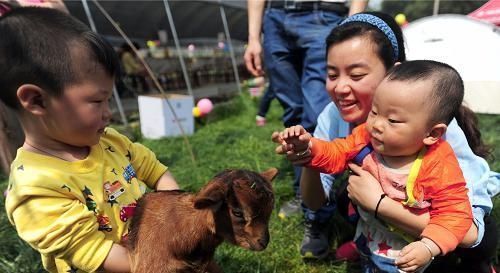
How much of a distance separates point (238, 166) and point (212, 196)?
2838 mm

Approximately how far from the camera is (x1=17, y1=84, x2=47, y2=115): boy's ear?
132 cm

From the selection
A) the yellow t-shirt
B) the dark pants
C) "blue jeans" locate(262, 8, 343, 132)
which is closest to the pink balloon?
the dark pants

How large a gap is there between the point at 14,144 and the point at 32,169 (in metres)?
2.57

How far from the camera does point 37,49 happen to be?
1308 mm

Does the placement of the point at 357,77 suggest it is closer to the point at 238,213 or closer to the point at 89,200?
the point at 238,213

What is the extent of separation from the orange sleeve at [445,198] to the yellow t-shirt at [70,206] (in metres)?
1.22

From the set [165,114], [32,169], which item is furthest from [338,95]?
[165,114]

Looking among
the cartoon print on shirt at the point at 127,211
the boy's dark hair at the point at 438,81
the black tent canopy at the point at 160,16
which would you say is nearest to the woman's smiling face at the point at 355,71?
the boy's dark hair at the point at 438,81

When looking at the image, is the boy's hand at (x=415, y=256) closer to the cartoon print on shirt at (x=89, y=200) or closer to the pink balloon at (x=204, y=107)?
the cartoon print on shirt at (x=89, y=200)

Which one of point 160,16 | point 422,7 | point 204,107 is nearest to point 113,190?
point 204,107

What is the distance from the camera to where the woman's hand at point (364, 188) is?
5.90 feet

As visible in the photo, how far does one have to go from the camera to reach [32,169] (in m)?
1.37

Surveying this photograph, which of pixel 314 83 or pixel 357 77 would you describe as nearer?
pixel 357 77

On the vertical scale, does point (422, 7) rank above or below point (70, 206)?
below
